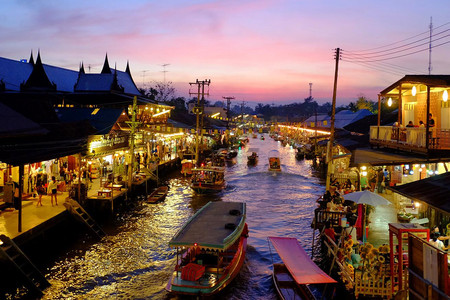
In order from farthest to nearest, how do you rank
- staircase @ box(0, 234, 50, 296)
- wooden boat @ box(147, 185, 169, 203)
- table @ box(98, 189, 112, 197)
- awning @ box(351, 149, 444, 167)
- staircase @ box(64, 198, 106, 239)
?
wooden boat @ box(147, 185, 169, 203), table @ box(98, 189, 112, 197), staircase @ box(64, 198, 106, 239), awning @ box(351, 149, 444, 167), staircase @ box(0, 234, 50, 296)

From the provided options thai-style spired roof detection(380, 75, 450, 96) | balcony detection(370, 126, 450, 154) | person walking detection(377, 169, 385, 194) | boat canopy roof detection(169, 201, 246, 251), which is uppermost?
thai-style spired roof detection(380, 75, 450, 96)

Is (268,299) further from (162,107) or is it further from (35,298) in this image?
(162,107)

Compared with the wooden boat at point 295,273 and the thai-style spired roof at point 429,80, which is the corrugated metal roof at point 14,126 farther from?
the thai-style spired roof at point 429,80

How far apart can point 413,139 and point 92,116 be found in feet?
86.1

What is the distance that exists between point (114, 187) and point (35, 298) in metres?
12.8

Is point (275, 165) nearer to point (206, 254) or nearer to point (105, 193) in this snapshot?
point (105, 193)

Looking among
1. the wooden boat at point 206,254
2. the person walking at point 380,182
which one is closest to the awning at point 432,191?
the wooden boat at point 206,254

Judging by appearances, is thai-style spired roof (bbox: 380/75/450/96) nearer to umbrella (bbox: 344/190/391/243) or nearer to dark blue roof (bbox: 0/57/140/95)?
umbrella (bbox: 344/190/391/243)

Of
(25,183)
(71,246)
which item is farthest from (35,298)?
(25,183)

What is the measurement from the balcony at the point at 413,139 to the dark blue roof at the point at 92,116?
21.3m

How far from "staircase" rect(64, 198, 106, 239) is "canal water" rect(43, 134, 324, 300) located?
616 mm

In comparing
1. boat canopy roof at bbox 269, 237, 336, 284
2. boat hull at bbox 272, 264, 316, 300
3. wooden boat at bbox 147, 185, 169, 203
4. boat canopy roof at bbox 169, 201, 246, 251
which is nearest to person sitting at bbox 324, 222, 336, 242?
boat canopy roof at bbox 269, 237, 336, 284

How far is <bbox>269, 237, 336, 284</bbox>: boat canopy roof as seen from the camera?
11016 millimetres

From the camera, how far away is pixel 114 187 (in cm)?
2603
